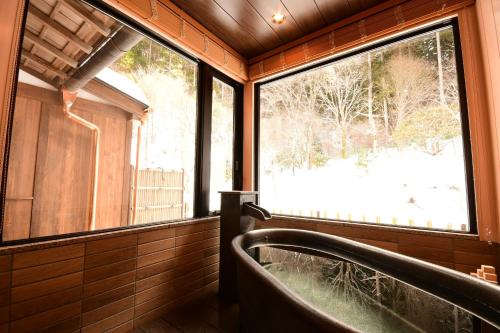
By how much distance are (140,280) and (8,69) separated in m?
1.49

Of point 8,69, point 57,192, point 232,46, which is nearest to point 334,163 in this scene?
point 232,46

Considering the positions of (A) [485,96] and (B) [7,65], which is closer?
(B) [7,65]

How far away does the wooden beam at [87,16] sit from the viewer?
1430mm

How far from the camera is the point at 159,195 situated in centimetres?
196

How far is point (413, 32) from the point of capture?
1837 millimetres

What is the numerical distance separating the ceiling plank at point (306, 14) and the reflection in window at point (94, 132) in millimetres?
1129

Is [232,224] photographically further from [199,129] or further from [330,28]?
[330,28]

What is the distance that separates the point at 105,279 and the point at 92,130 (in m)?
1.00

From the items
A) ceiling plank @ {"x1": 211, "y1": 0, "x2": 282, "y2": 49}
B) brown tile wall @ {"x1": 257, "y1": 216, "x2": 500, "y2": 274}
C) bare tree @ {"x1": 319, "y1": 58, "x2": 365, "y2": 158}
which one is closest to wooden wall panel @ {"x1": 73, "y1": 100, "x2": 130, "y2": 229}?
ceiling plank @ {"x1": 211, "y1": 0, "x2": 282, "y2": 49}

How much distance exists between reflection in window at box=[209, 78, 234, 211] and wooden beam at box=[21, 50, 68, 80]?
51.5 inches

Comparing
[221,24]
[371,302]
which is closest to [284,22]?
[221,24]

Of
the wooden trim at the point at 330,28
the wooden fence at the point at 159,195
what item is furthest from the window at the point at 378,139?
the wooden fence at the point at 159,195

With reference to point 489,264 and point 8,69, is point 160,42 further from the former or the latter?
point 489,264

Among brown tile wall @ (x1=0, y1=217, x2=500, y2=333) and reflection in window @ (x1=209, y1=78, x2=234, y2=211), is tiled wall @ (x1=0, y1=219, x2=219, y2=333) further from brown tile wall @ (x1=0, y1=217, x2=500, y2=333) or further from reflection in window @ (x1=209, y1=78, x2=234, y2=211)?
reflection in window @ (x1=209, y1=78, x2=234, y2=211)
